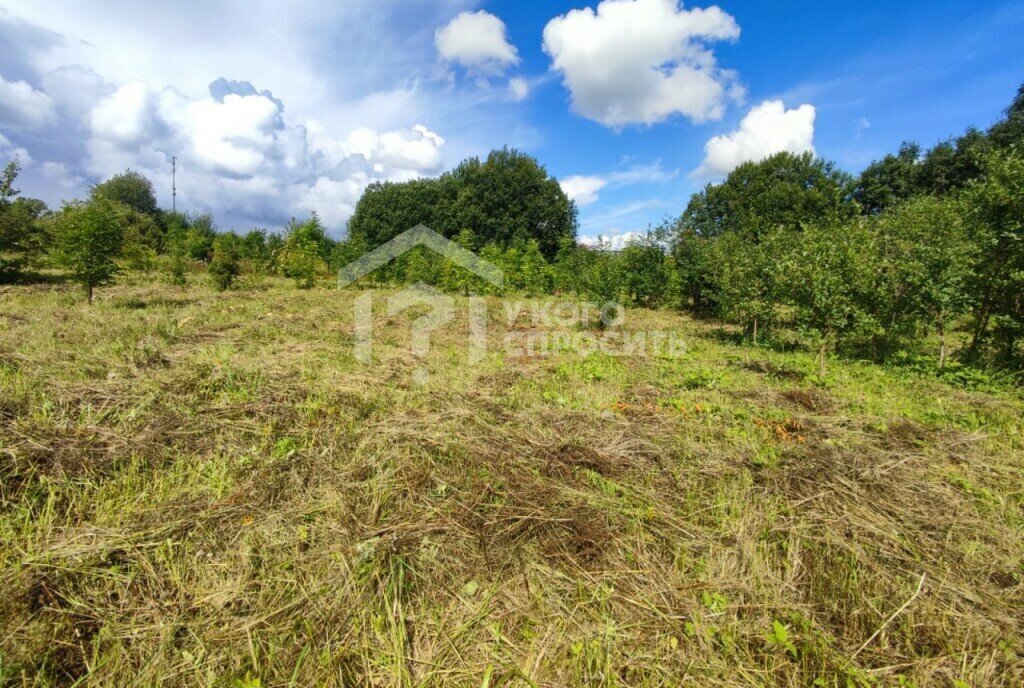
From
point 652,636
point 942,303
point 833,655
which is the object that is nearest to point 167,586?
point 652,636

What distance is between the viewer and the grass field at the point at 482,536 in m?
1.91

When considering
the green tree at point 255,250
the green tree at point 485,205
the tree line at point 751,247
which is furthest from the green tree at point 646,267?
the green tree at point 255,250

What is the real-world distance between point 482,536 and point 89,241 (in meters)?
11.4

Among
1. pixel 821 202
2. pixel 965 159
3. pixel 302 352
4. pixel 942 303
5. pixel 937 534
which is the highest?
pixel 965 159

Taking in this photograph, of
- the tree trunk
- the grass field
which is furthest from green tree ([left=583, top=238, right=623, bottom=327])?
the grass field

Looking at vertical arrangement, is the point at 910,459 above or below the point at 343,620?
above

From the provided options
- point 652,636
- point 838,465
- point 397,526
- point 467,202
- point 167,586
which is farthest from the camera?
point 467,202

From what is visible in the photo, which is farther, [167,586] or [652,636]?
[167,586]

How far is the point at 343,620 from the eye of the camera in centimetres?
204

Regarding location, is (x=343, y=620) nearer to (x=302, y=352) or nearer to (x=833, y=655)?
(x=833, y=655)

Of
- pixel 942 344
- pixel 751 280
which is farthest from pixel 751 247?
pixel 942 344

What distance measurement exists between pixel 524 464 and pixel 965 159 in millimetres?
33197

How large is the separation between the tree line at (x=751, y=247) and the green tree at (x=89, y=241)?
3 cm

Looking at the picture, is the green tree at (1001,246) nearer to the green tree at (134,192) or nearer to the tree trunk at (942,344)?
the tree trunk at (942,344)
